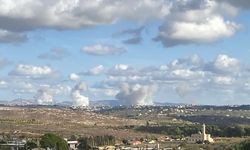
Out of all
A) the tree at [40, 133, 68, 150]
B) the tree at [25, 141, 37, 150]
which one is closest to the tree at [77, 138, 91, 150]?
the tree at [25, 141, 37, 150]

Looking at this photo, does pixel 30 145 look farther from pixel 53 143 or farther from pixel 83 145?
pixel 83 145

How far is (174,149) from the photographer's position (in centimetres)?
15512

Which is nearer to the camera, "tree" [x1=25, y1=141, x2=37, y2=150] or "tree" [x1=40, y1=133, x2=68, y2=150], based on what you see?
"tree" [x1=40, y1=133, x2=68, y2=150]

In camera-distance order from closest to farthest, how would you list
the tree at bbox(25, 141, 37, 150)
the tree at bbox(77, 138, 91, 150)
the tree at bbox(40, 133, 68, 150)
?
A: the tree at bbox(40, 133, 68, 150)
the tree at bbox(25, 141, 37, 150)
the tree at bbox(77, 138, 91, 150)

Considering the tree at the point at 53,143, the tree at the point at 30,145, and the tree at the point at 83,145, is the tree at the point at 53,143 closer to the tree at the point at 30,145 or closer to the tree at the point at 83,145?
the tree at the point at 30,145

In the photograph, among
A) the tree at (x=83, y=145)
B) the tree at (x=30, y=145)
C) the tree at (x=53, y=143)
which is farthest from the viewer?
the tree at (x=83, y=145)

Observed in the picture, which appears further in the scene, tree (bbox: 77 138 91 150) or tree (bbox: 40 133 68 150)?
tree (bbox: 77 138 91 150)

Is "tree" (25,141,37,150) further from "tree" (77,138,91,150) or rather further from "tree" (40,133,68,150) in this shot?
"tree" (77,138,91,150)

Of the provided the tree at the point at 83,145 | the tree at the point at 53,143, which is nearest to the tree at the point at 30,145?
the tree at the point at 53,143

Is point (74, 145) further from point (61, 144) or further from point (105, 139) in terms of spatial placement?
point (61, 144)

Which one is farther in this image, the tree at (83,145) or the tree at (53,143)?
the tree at (83,145)

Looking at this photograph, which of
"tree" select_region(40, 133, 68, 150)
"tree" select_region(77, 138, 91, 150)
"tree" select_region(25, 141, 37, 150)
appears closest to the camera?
"tree" select_region(40, 133, 68, 150)

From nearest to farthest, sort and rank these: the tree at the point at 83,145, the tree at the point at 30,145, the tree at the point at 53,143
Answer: the tree at the point at 53,143 < the tree at the point at 30,145 < the tree at the point at 83,145

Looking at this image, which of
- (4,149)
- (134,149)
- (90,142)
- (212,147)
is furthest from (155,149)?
(4,149)
